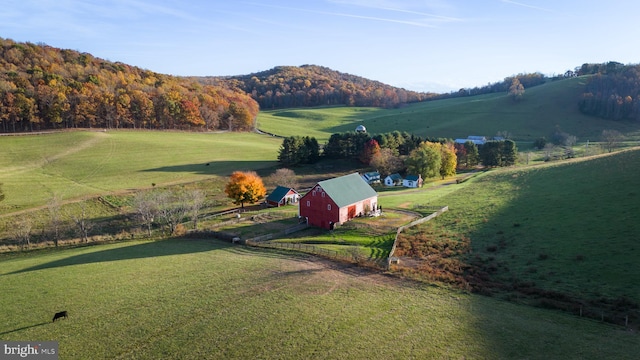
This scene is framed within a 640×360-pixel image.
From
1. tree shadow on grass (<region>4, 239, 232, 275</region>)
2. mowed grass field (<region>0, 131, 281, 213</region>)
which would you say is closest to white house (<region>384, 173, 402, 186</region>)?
mowed grass field (<region>0, 131, 281, 213</region>)

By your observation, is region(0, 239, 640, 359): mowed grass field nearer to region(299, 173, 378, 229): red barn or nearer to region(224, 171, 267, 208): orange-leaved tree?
region(299, 173, 378, 229): red barn

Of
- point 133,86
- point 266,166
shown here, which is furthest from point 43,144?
point 266,166

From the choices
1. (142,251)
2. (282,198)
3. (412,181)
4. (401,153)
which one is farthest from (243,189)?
(401,153)

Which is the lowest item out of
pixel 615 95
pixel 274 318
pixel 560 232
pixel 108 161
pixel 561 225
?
pixel 274 318

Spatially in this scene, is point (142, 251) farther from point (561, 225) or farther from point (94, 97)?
point (94, 97)

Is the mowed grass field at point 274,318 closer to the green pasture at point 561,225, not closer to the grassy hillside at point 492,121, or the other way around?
the green pasture at point 561,225

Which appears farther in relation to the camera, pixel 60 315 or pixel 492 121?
pixel 492 121
